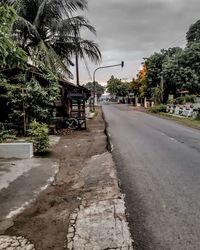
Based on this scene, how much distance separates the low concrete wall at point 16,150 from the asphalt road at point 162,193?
2946 mm

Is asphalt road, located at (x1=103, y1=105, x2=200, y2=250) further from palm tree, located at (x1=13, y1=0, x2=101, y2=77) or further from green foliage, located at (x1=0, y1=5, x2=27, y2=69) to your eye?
palm tree, located at (x1=13, y1=0, x2=101, y2=77)

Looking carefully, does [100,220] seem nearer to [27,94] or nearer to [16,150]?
[16,150]

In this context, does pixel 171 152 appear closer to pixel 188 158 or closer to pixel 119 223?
pixel 188 158

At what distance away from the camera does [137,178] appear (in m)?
7.82

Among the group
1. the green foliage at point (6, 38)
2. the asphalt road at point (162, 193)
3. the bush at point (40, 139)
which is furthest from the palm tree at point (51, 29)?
the green foliage at point (6, 38)

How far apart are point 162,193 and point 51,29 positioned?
55.2 ft

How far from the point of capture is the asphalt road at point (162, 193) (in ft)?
14.9

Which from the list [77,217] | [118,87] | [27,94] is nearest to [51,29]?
[27,94]

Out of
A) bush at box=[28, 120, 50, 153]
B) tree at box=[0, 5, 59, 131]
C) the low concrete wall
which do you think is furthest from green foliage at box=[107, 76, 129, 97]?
the low concrete wall

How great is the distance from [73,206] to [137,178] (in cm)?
219

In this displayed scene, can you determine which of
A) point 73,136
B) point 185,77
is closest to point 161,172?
point 73,136

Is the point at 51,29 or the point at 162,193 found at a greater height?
the point at 51,29

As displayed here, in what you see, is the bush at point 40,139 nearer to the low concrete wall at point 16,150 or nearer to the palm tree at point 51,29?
the low concrete wall at point 16,150

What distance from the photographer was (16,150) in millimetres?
10875
